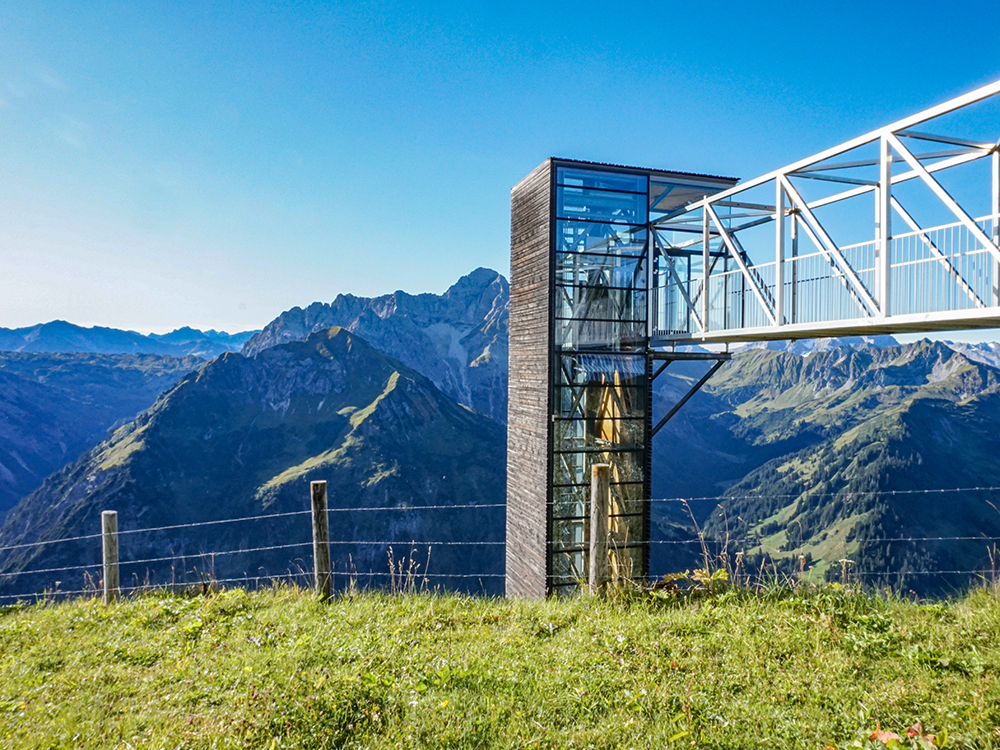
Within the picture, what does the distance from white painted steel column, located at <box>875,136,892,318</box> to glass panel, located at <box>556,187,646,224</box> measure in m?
5.83

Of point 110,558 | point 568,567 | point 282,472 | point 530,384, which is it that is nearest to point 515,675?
point 110,558

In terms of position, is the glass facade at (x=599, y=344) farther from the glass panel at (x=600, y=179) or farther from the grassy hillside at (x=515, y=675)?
the grassy hillside at (x=515, y=675)

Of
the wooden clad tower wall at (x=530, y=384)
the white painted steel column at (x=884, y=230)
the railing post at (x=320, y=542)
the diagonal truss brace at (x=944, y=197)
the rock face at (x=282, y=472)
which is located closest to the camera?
the diagonal truss brace at (x=944, y=197)

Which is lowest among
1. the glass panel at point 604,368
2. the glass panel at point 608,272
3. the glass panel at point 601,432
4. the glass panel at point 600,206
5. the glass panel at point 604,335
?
the glass panel at point 601,432

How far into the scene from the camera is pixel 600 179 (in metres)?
12.5

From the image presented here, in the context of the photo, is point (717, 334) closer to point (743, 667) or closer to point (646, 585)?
point (646, 585)

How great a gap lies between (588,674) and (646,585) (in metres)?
2.46

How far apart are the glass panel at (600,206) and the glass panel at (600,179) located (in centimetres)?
14

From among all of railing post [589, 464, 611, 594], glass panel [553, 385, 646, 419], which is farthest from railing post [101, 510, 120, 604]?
glass panel [553, 385, 646, 419]

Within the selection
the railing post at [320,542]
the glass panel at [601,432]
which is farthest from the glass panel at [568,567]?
the railing post at [320,542]

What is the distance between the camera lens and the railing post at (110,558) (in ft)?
21.5

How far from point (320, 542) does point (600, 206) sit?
31.2 ft

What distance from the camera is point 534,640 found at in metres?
4.94

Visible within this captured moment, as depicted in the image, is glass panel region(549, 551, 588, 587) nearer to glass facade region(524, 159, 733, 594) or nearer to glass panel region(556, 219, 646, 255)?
glass facade region(524, 159, 733, 594)
